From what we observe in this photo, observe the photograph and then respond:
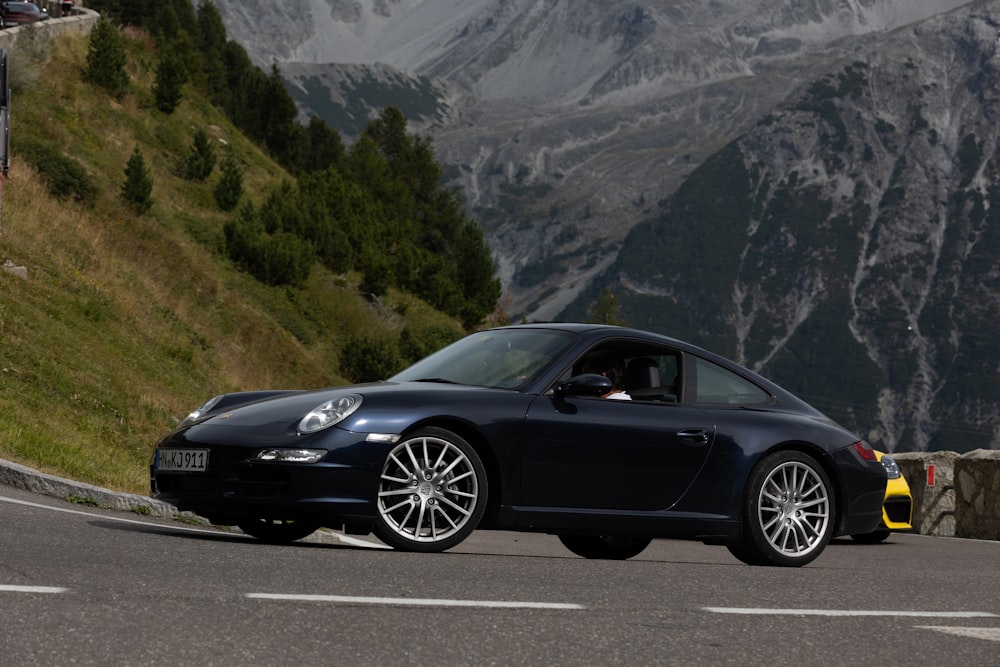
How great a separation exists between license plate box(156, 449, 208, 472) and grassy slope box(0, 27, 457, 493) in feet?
13.8

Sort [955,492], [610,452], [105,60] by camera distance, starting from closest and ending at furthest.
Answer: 1. [610,452]
2. [955,492]
3. [105,60]

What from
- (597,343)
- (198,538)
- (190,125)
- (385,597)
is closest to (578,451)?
(597,343)

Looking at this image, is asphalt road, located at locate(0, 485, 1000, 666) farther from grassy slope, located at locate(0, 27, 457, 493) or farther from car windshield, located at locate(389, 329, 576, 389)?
grassy slope, located at locate(0, 27, 457, 493)

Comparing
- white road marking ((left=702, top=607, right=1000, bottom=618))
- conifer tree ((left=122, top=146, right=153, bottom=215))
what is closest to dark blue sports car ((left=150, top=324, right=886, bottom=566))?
white road marking ((left=702, top=607, right=1000, bottom=618))

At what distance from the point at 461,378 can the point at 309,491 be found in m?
1.44

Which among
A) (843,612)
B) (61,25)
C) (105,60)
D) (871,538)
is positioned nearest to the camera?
(843,612)

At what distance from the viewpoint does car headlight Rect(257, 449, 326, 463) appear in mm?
7797

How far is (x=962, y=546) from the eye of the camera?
15758 millimetres

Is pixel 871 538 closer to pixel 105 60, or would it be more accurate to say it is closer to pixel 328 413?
pixel 328 413

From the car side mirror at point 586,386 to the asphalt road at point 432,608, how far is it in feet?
3.19

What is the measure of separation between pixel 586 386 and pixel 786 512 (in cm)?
178

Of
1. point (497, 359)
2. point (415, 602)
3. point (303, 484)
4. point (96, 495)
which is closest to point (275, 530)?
point (303, 484)

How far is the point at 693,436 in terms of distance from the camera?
29.4 feet

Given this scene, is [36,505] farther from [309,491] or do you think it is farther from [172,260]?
[172,260]
